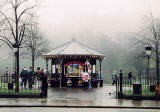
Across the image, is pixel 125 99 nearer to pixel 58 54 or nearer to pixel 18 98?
pixel 18 98

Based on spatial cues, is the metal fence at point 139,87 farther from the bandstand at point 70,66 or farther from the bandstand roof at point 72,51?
the bandstand roof at point 72,51

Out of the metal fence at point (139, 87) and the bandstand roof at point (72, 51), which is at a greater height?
the bandstand roof at point (72, 51)

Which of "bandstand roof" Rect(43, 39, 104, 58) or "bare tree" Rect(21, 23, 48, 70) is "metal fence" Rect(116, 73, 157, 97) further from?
"bare tree" Rect(21, 23, 48, 70)

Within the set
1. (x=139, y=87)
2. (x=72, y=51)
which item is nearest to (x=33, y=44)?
(x=72, y=51)

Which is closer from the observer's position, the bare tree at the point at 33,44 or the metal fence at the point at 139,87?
the metal fence at the point at 139,87

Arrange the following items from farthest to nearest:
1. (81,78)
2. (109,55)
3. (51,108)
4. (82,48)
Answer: (109,55)
(82,48)
(81,78)
(51,108)

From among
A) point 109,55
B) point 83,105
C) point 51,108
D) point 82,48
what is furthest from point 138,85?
point 109,55

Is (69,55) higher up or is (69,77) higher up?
(69,55)

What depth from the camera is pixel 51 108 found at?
17.2 meters

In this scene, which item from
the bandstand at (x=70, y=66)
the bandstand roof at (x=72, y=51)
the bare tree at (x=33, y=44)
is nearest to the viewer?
the bandstand at (x=70, y=66)

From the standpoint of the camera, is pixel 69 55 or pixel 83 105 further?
pixel 69 55

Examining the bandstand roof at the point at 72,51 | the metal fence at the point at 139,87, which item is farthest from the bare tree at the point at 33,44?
the metal fence at the point at 139,87

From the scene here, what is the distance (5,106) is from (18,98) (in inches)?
152

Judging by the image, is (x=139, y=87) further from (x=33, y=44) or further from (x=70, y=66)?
(x=33, y=44)
